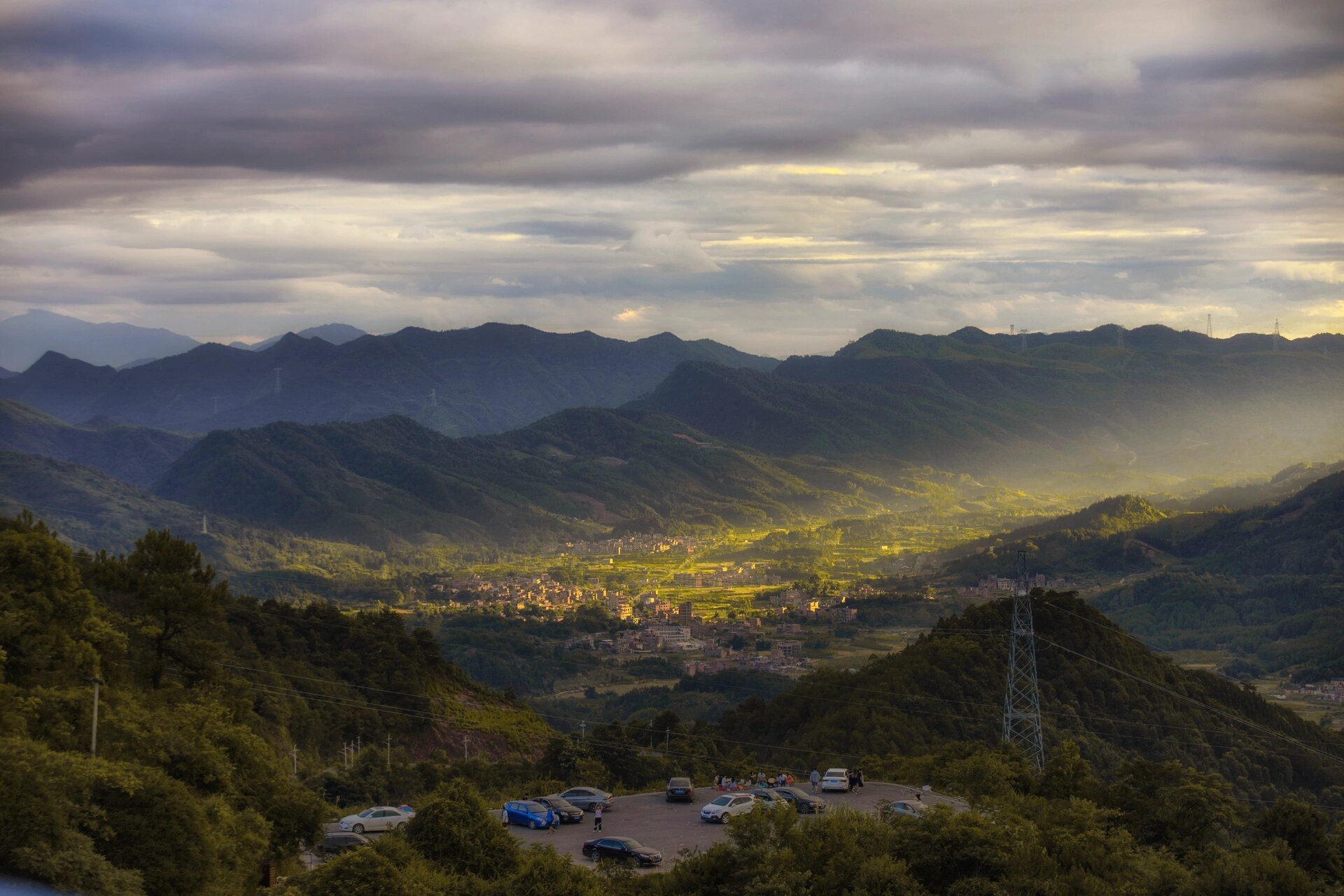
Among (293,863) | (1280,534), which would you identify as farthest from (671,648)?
(293,863)

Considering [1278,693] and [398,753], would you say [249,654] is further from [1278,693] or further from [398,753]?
[1278,693]

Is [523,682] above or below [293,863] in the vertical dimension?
below

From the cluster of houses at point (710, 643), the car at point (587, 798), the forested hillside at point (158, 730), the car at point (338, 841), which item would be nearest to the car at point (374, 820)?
the forested hillside at point (158, 730)

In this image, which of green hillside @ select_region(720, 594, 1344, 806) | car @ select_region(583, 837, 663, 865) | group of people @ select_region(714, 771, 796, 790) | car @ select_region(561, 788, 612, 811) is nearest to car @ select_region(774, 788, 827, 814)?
group of people @ select_region(714, 771, 796, 790)

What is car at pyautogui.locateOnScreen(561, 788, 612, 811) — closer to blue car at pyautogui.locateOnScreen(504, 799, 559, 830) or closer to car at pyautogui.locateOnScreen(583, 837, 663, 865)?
blue car at pyautogui.locateOnScreen(504, 799, 559, 830)

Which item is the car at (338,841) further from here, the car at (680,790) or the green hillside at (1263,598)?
the green hillside at (1263,598)

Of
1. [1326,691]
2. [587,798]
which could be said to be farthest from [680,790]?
[1326,691]
